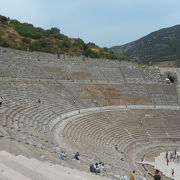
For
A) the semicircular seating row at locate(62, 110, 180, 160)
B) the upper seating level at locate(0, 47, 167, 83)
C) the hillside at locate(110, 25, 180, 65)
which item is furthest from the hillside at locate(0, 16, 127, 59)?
the hillside at locate(110, 25, 180, 65)

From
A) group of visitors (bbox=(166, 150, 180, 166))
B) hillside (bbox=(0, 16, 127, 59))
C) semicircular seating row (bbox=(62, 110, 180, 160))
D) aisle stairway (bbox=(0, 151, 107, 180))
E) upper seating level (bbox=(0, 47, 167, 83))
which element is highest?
hillside (bbox=(0, 16, 127, 59))

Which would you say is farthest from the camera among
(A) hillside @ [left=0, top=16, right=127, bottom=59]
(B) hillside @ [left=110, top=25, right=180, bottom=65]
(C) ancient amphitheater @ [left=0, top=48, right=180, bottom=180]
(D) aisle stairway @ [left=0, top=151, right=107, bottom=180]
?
(B) hillside @ [left=110, top=25, right=180, bottom=65]

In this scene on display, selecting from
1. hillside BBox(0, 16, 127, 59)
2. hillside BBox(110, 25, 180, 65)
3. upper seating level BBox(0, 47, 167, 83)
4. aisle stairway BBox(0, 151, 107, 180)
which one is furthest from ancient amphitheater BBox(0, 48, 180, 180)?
hillside BBox(110, 25, 180, 65)

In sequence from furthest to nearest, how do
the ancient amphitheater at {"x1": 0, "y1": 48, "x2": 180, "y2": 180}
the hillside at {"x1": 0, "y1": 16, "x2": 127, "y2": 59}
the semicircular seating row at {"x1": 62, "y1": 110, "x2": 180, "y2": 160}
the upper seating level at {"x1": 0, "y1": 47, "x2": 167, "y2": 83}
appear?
the hillside at {"x1": 0, "y1": 16, "x2": 127, "y2": 59} < the upper seating level at {"x1": 0, "y1": 47, "x2": 167, "y2": 83} < the semicircular seating row at {"x1": 62, "y1": 110, "x2": 180, "y2": 160} < the ancient amphitheater at {"x1": 0, "y1": 48, "x2": 180, "y2": 180}

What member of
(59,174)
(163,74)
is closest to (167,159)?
(59,174)

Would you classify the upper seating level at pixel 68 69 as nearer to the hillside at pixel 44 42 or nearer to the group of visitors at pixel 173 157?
the group of visitors at pixel 173 157

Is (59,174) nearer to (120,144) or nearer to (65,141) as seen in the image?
(65,141)

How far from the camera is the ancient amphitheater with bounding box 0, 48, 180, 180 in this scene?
14277 mm

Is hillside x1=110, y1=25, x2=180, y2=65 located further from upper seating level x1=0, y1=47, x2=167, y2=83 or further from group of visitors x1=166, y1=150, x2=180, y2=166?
group of visitors x1=166, y1=150, x2=180, y2=166

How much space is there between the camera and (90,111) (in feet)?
81.8

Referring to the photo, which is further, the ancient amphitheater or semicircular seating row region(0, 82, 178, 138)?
semicircular seating row region(0, 82, 178, 138)

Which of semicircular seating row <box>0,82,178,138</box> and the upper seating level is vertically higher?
the upper seating level

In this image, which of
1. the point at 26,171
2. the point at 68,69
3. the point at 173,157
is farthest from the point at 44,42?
the point at 26,171

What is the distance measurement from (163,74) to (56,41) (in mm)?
32265
